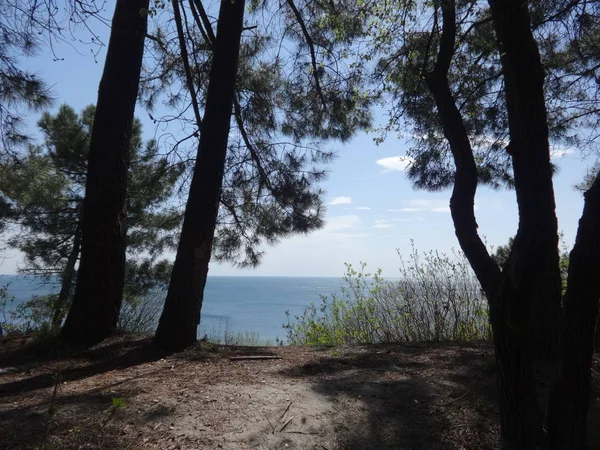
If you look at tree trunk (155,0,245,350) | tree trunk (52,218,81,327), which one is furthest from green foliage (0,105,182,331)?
tree trunk (155,0,245,350)

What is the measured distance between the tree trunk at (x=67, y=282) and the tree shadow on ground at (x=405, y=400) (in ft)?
14.7

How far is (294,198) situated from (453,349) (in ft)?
10.1

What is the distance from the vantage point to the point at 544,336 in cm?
388

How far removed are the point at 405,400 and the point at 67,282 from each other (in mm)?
6563

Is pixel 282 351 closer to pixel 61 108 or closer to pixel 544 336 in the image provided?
pixel 544 336

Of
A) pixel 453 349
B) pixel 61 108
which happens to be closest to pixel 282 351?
pixel 453 349

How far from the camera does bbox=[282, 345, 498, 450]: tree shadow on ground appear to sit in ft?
9.54

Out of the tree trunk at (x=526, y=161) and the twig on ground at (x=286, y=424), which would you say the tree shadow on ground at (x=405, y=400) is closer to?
the twig on ground at (x=286, y=424)

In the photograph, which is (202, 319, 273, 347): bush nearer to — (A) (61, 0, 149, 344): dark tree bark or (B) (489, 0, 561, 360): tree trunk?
(A) (61, 0, 149, 344): dark tree bark

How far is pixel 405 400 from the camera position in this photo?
3400 millimetres

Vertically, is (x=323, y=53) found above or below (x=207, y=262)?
above

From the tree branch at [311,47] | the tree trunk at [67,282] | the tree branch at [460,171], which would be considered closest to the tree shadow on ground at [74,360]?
the tree trunk at [67,282]

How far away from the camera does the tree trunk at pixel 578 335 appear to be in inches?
95.7

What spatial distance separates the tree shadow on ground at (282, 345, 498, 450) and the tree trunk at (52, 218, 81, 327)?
448 centimetres
